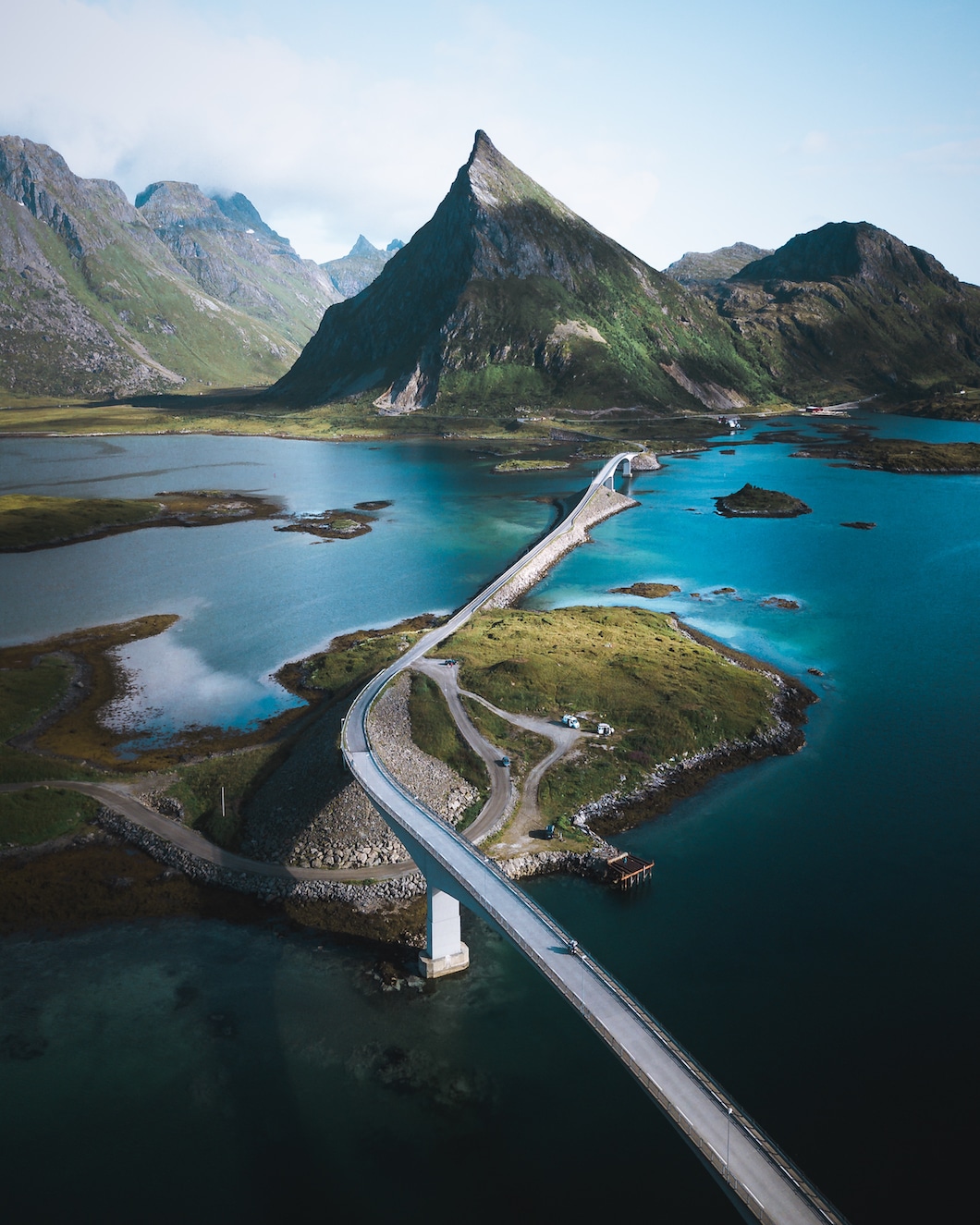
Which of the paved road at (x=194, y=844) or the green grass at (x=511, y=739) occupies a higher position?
the green grass at (x=511, y=739)

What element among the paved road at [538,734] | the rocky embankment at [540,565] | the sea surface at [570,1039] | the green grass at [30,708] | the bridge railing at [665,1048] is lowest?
the sea surface at [570,1039]

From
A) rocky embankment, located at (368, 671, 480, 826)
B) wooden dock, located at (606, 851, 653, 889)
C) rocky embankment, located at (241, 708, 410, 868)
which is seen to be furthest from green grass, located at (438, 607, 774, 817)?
rocky embankment, located at (241, 708, 410, 868)

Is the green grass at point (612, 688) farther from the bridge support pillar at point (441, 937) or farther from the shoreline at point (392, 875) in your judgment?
the bridge support pillar at point (441, 937)

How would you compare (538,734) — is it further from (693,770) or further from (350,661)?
(350,661)

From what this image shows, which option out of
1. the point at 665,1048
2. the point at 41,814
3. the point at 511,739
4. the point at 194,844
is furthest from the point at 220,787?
the point at 665,1048

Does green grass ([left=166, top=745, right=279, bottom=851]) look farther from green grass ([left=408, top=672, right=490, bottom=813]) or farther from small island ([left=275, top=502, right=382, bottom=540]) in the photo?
small island ([left=275, top=502, right=382, bottom=540])

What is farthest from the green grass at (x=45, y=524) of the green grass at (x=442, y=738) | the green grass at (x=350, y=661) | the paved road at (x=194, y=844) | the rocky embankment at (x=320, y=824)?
the rocky embankment at (x=320, y=824)
